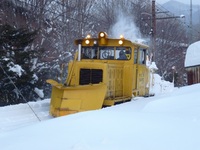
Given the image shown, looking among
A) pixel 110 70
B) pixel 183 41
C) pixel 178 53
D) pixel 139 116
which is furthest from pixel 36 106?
pixel 183 41

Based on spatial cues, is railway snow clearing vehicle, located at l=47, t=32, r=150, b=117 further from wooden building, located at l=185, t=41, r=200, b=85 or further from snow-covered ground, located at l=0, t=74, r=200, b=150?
wooden building, located at l=185, t=41, r=200, b=85

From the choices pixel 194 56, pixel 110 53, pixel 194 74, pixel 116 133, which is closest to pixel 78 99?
pixel 110 53

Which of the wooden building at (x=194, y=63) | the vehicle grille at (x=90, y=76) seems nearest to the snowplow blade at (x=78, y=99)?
the vehicle grille at (x=90, y=76)

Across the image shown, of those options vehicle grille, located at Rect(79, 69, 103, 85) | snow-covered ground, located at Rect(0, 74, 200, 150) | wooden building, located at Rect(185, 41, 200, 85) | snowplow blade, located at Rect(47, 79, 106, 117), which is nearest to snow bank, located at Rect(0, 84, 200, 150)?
snow-covered ground, located at Rect(0, 74, 200, 150)

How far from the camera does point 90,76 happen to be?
35.5 ft

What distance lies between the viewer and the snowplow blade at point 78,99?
9781mm

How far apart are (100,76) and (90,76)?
15.4 inches

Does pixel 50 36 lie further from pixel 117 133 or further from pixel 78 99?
pixel 117 133

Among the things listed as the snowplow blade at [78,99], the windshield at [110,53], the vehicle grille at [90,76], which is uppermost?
the windshield at [110,53]

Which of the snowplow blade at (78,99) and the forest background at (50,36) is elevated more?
the forest background at (50,36)

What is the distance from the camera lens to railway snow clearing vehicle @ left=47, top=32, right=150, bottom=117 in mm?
9836

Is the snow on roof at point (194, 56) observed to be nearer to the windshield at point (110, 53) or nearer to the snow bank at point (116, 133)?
the windshield at point (110, 53)

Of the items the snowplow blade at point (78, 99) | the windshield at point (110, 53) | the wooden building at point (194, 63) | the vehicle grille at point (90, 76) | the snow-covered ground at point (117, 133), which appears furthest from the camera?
the wooden building at point (194, 63)

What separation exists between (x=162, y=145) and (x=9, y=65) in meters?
11.0
